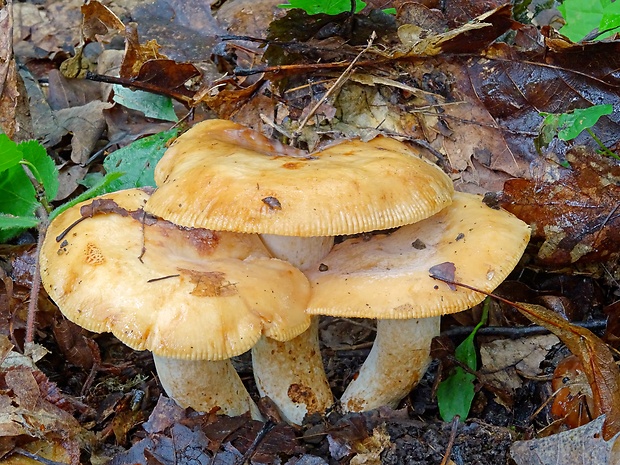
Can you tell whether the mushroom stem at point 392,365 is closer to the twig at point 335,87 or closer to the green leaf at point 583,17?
the twig at point 335,87

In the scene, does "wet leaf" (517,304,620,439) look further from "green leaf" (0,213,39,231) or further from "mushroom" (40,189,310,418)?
"green leaf" (0,213,39,231)

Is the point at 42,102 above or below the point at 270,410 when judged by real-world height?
above

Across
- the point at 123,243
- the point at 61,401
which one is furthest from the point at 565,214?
Result: the point at 61,401

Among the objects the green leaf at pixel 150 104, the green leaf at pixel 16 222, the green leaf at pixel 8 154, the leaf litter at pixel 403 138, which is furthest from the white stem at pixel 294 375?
the green leaf at pixel 150 104

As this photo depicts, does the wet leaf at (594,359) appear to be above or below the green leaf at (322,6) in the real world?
below

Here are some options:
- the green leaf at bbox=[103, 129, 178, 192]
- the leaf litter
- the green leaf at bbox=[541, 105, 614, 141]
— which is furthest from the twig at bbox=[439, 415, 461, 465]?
A: the green leaf at bbox=[103, 129, 178, 192]

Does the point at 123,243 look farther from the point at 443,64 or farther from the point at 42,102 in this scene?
the point at 42,102

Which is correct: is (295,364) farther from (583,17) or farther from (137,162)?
(583,17)
